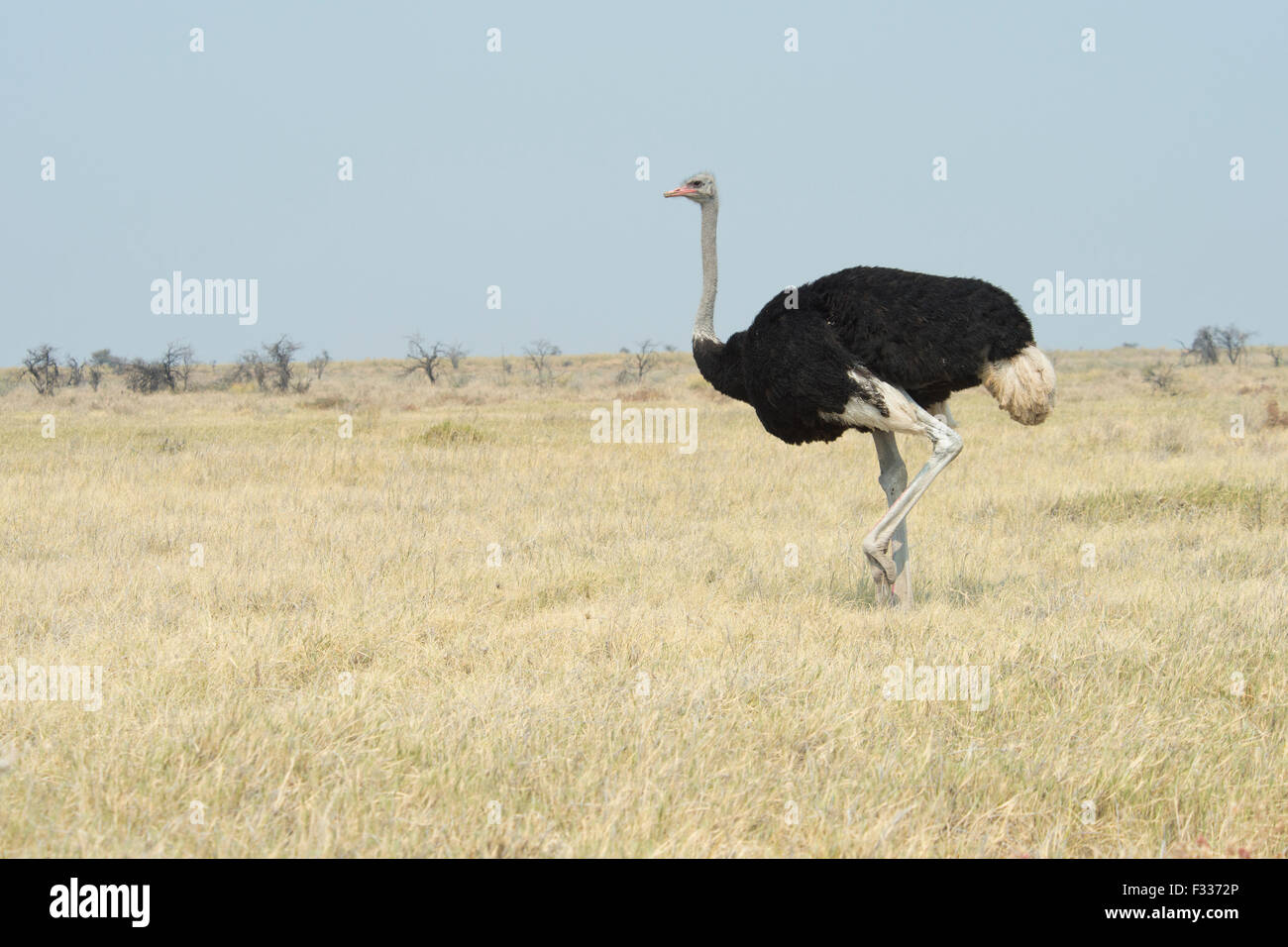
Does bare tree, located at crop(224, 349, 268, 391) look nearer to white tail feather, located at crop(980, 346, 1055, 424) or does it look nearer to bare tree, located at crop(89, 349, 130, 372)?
bare tree, located at crop(89, 349, 130, 372)

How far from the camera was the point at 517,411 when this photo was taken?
24344mm

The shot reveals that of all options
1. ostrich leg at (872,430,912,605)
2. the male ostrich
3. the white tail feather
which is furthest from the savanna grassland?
the white tail feather

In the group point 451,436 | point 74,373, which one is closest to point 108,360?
point 74,373

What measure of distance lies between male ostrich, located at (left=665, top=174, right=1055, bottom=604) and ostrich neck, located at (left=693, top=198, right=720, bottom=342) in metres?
0.76

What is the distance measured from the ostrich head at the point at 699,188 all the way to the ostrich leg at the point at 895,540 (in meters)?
2.03

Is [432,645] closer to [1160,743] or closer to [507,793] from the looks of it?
[507,793]

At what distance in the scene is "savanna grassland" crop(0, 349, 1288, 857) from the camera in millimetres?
3420

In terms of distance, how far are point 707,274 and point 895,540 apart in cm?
212

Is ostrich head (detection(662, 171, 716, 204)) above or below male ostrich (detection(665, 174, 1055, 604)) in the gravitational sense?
above

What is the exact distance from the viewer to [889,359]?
616 cm

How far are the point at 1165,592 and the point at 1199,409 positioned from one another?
16.7m

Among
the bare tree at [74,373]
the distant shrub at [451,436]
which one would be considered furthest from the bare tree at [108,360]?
the distant shrub at [451,436]

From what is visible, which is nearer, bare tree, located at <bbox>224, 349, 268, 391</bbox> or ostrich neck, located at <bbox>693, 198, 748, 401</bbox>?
ostrich neck, located at <bbox>693, 198, 748, 401</bbox>
